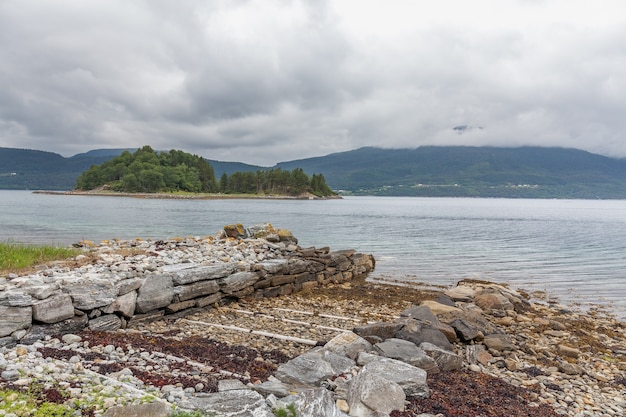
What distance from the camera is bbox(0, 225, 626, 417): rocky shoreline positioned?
5.79 m

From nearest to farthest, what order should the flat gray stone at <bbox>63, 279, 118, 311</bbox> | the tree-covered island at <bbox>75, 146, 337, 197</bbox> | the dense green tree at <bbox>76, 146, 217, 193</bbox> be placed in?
the flat gray stone at <bbox>63, 279, 118, 311</bbox> → the dense green tree at <bbox>76, 146, 217, 193</bbox> → the tree-covered island at <bbox>75, 146, 337, 197</bbox>

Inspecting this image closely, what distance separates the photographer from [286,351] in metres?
9.27

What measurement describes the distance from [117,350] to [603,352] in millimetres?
11855

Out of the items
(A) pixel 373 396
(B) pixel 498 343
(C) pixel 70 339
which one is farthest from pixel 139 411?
(B) pixel 498 343

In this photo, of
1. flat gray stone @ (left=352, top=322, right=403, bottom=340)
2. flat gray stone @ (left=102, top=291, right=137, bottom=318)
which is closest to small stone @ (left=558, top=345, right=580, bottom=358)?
flat gray stone @ (left=352, top=322, right=403, bottom=340)

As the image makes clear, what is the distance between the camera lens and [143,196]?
490 feet

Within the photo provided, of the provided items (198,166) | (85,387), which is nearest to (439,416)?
(85,387)

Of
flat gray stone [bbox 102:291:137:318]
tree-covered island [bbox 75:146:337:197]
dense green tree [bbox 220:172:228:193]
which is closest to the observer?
flat gray stone [bbox 102:291:137:318]

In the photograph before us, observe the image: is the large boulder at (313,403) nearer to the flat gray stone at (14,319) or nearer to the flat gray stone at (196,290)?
the flat gray stone at (14,319)

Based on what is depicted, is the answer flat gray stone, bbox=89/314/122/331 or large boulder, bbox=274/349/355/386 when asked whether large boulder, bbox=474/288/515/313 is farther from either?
flat gray stone, bbox=89/314/122/331

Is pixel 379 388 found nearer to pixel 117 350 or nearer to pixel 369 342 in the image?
pixel 369 342

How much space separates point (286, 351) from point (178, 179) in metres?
161

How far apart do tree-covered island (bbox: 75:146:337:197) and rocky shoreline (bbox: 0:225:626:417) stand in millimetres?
152051

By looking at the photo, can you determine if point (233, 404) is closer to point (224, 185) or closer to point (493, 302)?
point (493, 302)
